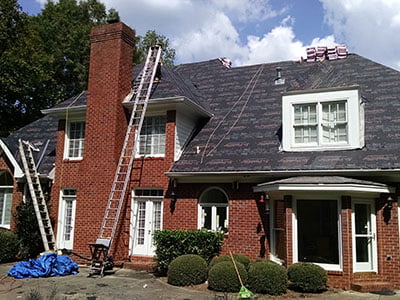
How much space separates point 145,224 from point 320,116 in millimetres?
7023

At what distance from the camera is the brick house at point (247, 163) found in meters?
11.3

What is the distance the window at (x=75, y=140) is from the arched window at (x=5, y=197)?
3166mm

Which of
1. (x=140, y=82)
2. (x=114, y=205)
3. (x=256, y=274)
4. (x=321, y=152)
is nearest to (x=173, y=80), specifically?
(x=140, y=82)

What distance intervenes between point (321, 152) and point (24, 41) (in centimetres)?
2010

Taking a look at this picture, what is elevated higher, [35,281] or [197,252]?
[197,252]

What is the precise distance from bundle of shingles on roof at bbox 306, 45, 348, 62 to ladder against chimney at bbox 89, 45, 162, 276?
6831 mm

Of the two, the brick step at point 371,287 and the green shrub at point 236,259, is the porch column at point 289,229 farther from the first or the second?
the brick step at point 371,287

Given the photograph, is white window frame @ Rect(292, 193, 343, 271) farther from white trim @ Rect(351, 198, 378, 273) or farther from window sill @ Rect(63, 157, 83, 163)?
window sill @ Rect(63, 157, 83, 163)

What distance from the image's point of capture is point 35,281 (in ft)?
38.2

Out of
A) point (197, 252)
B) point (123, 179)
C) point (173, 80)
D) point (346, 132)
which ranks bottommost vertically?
point (197, 252)

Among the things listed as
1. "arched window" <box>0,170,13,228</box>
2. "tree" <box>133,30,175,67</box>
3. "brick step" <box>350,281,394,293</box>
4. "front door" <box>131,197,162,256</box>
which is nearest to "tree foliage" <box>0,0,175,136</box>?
"tree" <box>133,30,175,67</box>

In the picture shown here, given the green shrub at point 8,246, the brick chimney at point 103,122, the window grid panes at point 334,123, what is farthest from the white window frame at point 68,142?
the window grid panes at point 334,123

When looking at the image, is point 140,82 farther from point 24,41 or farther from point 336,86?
point 24,41

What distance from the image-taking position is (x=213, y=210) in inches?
534
